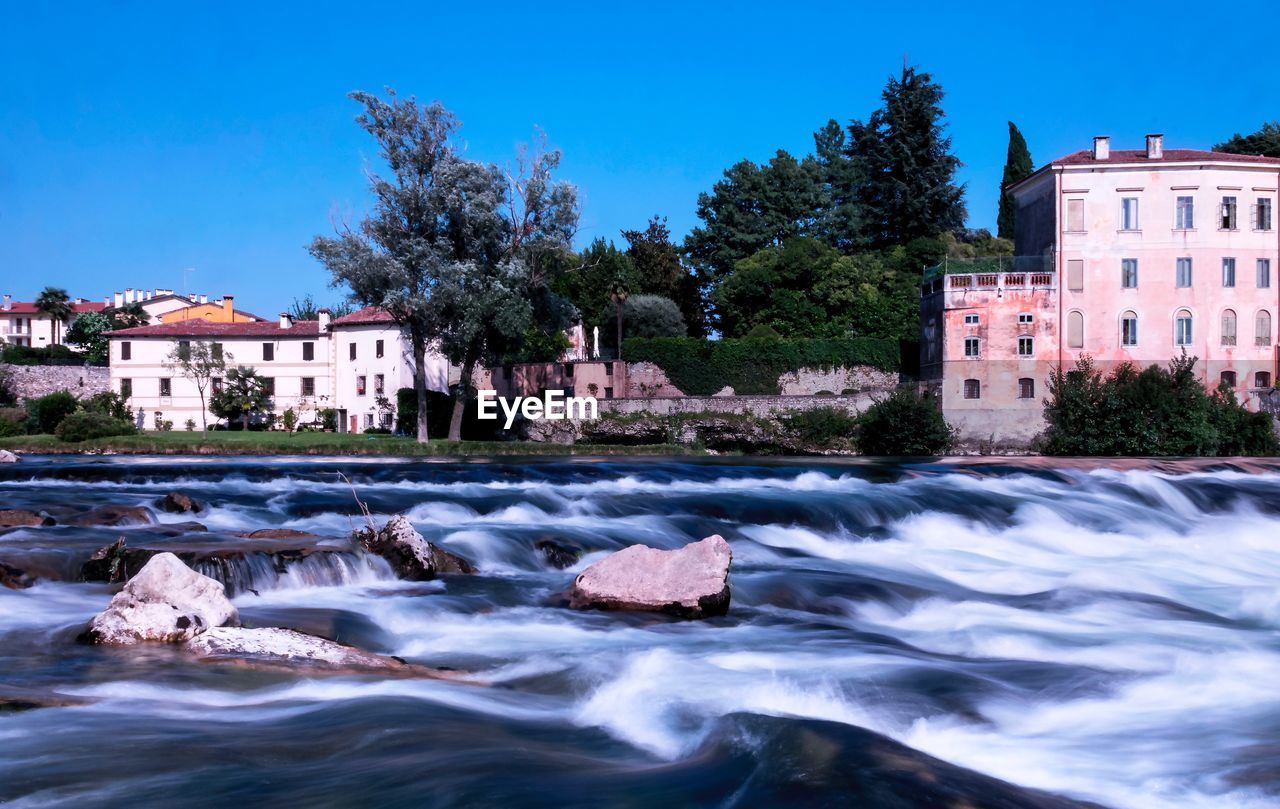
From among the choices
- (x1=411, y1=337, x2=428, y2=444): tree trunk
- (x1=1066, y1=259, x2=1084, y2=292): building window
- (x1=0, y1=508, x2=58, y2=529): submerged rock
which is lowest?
(x1=0, y1=508, x2=58, y2=529): submerged rock

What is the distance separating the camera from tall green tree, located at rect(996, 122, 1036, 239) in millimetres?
74062

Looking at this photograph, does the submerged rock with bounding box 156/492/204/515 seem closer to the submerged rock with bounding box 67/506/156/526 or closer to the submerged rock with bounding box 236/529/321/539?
the submerged rock with bounding box 67/506/156/526

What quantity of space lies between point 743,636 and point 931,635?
2130 millimetres

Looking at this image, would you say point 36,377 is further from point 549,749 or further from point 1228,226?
point 549,749

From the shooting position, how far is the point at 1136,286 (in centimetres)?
4828

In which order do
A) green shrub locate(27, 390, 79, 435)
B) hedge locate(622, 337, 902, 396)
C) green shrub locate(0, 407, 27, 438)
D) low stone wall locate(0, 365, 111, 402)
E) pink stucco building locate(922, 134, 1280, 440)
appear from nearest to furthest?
green shrub locate(0, 407, 27, 438) < green shrub locate(27, 390, 79, 435) < pink stucco building locate(922, 134, 1280, 440) < hedge locate(622, 337, 902, 396) < low stone wall locate(0, 365, 111, 402)

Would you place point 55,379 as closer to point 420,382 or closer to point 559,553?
point 420,382

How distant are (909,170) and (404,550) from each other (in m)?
61.7

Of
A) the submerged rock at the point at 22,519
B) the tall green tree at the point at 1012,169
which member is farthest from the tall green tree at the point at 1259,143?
the submerged rock at the point at 22,519

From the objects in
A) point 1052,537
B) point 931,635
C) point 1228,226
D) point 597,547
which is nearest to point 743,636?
point 931,635

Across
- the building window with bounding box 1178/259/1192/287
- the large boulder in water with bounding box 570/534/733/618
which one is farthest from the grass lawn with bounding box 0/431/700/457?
the large boulder in water with bounding box 570/534/733/618

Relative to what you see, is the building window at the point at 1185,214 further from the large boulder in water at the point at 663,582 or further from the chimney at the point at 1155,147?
the large boulder in water at the point at 663,582

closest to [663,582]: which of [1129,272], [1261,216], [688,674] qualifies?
[688,674]

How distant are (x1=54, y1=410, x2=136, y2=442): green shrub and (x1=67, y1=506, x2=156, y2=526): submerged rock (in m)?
26.7
